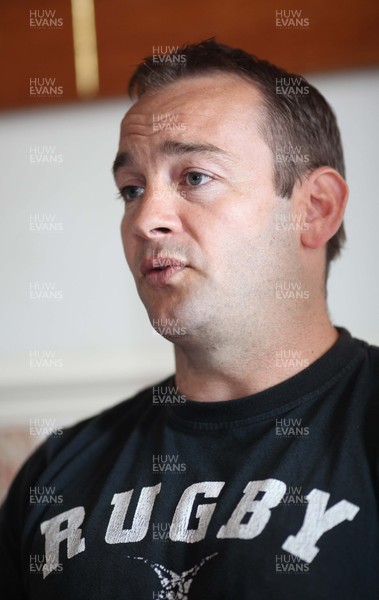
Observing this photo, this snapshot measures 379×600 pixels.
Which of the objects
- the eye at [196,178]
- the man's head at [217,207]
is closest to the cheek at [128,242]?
the man's head at [217,207]

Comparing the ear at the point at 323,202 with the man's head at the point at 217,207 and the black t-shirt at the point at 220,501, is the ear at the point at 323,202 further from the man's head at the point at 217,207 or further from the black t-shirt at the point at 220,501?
the black t-shirt at the point at 220,501

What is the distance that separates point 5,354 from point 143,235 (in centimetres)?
133

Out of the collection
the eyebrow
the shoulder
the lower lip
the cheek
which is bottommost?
the shoulder

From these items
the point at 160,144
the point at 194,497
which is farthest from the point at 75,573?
the point at 160,144

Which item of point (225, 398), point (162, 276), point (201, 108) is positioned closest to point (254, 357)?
point (225, 398)

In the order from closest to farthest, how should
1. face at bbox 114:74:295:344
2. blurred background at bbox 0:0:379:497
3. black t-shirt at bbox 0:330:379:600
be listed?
black t-shirt at bbox 0:330:379:600
face at bbox 114:74:295:344
blurred background at bbox 0:0:379:497

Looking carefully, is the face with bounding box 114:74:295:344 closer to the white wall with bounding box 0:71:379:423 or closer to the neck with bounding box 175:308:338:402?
the neck with bounding box 175:308:338:402

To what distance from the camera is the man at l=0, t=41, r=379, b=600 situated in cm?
99

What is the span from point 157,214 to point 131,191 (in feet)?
0.47

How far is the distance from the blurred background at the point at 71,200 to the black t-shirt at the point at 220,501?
954mm

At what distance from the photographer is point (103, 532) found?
1126mm

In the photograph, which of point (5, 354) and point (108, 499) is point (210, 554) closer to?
point (108, 499)

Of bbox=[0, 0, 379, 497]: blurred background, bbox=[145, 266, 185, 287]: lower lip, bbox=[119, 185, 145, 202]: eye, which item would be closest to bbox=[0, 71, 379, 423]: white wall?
bbox=[0, 0, 379, 497]: blurred background

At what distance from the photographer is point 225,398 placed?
1.20m
